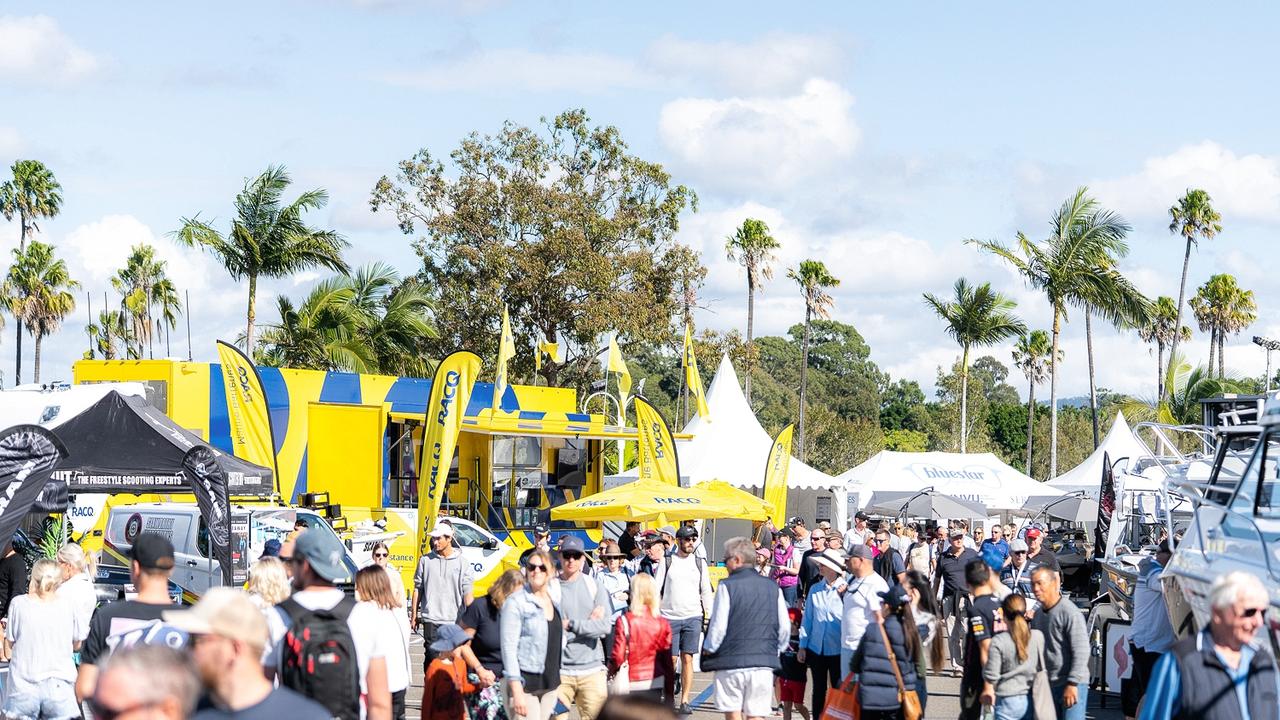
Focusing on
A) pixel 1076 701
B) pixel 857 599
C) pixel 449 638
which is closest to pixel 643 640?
pixel 857 599

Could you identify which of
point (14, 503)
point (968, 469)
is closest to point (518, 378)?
point (968, 469)

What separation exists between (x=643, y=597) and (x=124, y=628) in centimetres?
524

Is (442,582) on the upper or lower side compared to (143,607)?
lower

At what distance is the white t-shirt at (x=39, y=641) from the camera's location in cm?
831

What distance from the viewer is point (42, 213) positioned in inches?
2140

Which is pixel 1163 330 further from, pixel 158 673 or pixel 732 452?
pixel 158 673

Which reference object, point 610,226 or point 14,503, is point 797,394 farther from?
point 14,503

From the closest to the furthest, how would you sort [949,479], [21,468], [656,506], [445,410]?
[21,468]
[445,410]
[656,506]
[949,479]

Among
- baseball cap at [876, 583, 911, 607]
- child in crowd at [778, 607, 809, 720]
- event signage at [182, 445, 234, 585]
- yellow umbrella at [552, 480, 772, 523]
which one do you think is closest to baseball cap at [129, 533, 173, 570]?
baseball cap at [876, 583, 911, 607]

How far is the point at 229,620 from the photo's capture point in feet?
14.9

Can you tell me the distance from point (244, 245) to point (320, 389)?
9732mm

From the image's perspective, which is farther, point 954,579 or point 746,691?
point 954,579

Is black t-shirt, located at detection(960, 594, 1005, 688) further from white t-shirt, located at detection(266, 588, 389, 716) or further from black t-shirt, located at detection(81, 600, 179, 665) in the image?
black t-shirt, located at detection(81, 600, 179, 665)

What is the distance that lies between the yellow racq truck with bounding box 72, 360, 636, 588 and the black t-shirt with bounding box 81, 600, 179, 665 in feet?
45.9
